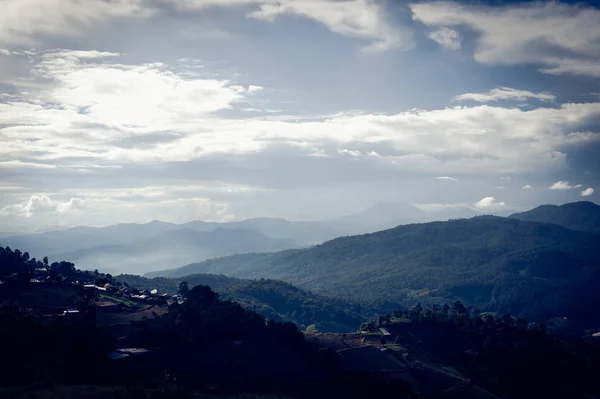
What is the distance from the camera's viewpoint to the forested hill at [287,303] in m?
116

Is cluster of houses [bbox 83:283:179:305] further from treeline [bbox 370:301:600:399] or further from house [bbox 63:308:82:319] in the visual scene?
treeline [bbox 370:301:600:399]

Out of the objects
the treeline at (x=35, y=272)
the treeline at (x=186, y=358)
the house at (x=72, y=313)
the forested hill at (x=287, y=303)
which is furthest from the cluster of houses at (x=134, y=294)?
the forested hill at (x=287, y=303)

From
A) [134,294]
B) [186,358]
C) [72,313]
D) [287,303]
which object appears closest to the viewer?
[186,358]

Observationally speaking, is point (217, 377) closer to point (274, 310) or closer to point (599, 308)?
point (274, 310)

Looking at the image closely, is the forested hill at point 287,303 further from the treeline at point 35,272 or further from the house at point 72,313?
the house at point 72,313

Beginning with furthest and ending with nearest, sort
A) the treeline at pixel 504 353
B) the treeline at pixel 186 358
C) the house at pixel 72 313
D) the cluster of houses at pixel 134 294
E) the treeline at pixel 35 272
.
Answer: the cluster of houses at pixel 134 294 < the treeline at pixel 35 272 < the treeline at pixel 504 353 < the house at pixel 72 313 < the treeline at pixel 186 358

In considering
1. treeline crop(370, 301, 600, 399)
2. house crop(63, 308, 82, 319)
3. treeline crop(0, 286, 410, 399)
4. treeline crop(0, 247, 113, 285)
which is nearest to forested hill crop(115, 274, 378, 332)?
treeline crop(0, 247, 113, 285)

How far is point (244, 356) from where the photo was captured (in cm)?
5584

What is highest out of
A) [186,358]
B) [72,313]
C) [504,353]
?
[72,313]

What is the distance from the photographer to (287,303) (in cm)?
12862

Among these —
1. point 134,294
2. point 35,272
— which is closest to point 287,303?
point 134,294

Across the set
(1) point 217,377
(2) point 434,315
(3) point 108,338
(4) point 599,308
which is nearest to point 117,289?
(3) point 108,338

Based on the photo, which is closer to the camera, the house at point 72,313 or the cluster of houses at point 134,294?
the house at point 72,313

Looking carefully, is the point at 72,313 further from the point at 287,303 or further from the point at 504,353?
the point at 287,303
